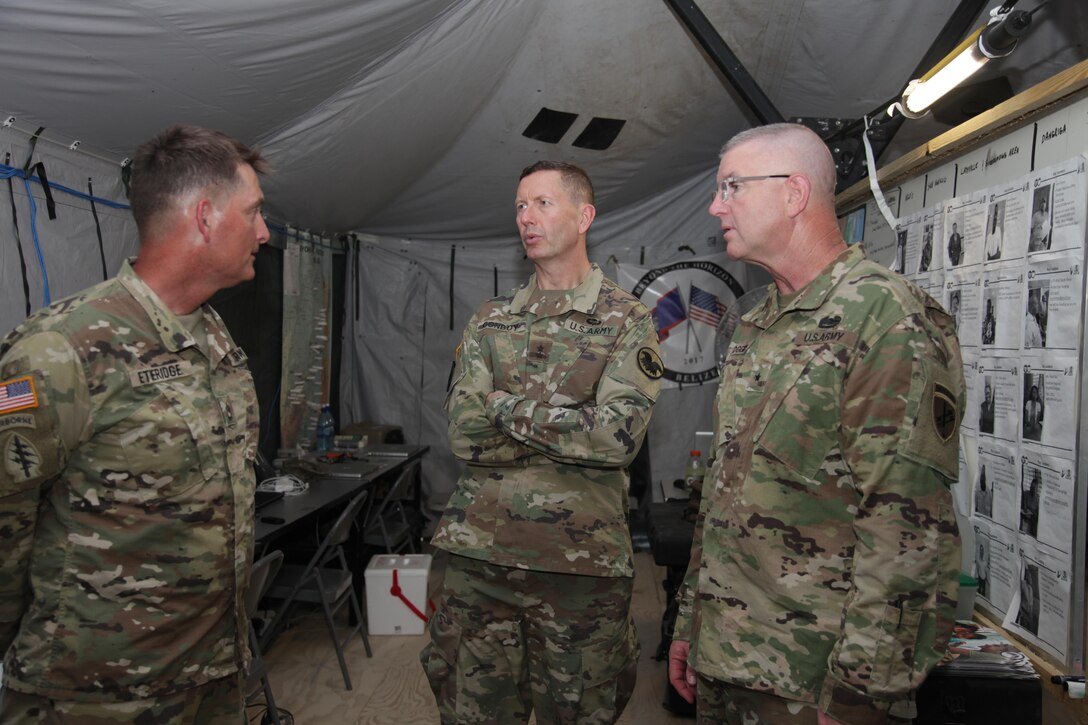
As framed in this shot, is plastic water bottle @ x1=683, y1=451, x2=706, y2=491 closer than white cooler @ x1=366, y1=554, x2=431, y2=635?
Yes

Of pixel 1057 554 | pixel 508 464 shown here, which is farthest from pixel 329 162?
pixel 1057 554

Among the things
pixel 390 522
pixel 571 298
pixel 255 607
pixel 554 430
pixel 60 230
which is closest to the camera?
pixel 554 430

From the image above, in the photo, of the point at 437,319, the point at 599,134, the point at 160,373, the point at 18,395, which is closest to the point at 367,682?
the point at 160,373

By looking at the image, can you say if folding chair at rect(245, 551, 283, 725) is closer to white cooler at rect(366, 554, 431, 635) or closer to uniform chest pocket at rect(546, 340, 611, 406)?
white cooler at rect(366, 554, 431, 635)

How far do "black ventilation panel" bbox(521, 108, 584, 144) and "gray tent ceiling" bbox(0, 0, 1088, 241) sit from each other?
0.15 ft

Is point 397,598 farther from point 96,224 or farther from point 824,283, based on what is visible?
point 824,283

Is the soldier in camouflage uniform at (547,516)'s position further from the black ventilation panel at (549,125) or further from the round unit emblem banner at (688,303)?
the round unit emblem banner at (688,303)

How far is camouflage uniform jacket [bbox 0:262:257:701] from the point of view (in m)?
1.15

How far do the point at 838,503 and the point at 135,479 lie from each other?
1.29 meters

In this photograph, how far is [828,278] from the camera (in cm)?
130

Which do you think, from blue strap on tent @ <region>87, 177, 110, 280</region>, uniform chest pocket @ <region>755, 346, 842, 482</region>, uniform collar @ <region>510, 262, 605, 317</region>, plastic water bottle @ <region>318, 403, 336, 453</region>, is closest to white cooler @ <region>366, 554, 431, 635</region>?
plastic water bottle @ <region>318, 403, 336, 453</region>

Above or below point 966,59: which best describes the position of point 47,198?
below

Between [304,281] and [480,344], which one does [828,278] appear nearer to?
[480,344]

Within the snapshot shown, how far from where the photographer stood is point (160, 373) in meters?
1.28
